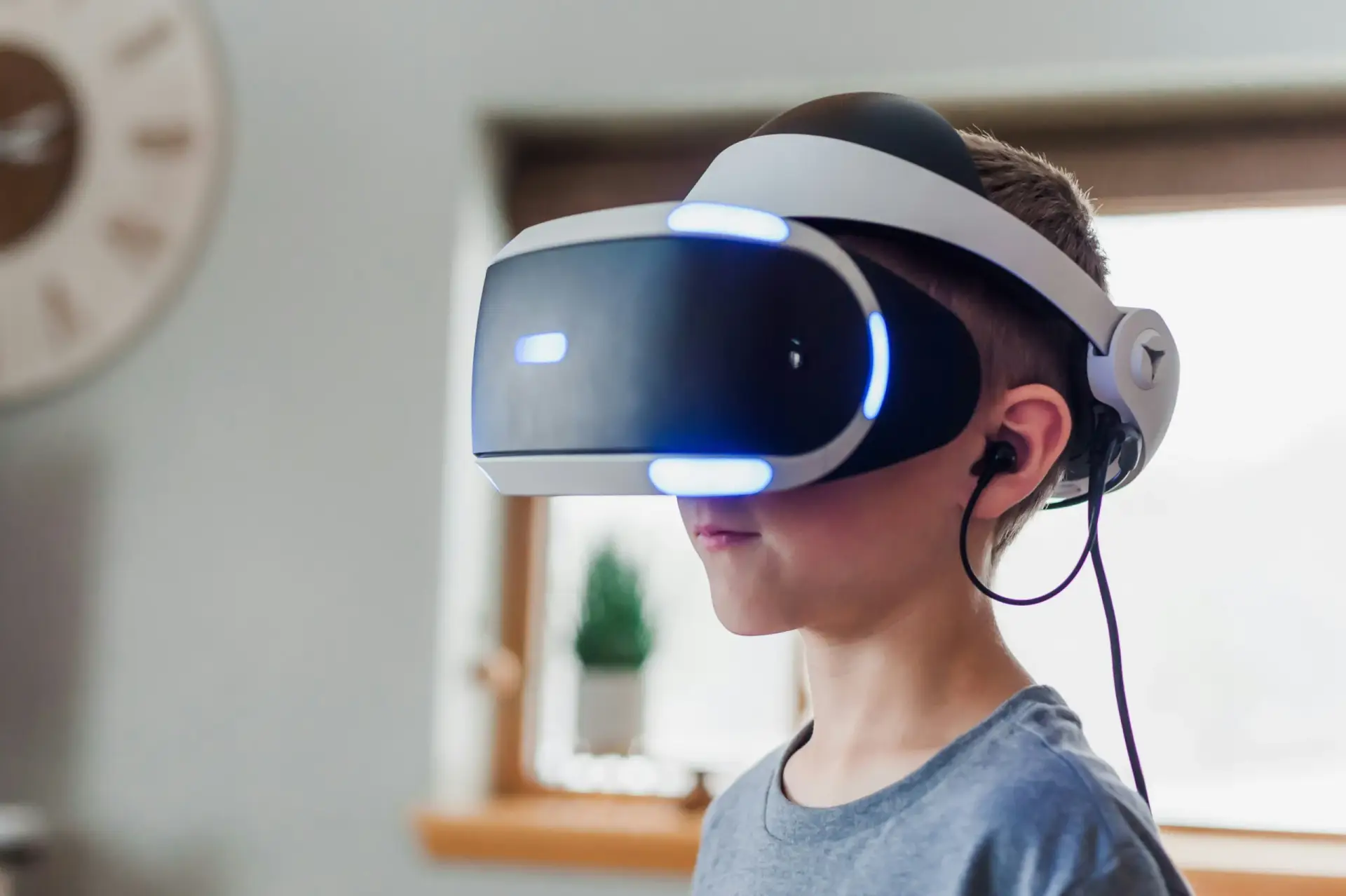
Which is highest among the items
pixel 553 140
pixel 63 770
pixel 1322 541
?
pixel 553 140

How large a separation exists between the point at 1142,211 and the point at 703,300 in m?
1.26

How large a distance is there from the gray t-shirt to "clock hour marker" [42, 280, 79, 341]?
4.59 feet

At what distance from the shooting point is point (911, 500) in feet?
1.94

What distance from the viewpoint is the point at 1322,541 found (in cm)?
155

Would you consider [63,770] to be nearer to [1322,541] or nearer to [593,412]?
[593,412]

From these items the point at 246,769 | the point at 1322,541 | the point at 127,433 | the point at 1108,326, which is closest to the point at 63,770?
the point at 246,769

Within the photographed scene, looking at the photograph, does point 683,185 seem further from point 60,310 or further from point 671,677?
point 60,310

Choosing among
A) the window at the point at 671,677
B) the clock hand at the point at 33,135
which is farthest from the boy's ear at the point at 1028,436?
the clock hand at the point at 33,135

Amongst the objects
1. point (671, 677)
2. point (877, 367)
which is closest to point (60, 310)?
point (671, 677)

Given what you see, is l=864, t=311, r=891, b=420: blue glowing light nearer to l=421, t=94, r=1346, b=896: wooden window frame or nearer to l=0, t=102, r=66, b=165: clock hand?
l=421, t=94, r=1346, b=896: wooden window frame

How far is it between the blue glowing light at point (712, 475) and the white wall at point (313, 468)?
1085 millimetres

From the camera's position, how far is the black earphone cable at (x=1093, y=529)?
590 mm

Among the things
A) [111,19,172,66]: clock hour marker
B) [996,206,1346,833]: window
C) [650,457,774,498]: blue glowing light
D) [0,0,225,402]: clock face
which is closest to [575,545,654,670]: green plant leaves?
[996,206,1346,833]: window

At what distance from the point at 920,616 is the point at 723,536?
111mm
